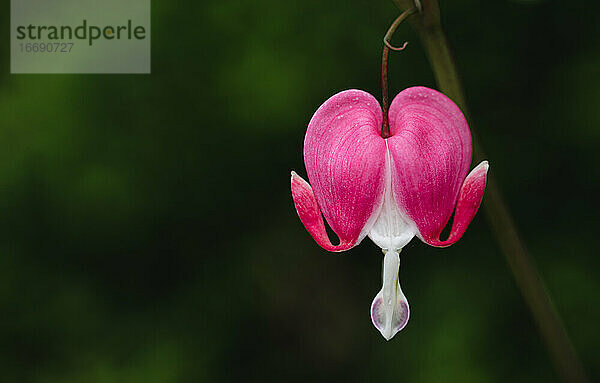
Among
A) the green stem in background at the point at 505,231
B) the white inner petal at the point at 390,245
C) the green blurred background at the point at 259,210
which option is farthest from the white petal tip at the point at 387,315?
the green blurred background at the point at 259,210

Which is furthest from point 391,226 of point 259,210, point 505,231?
point 259,210

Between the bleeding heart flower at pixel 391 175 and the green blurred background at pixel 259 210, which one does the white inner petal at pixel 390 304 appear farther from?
the green blurred background at pixel 259 210

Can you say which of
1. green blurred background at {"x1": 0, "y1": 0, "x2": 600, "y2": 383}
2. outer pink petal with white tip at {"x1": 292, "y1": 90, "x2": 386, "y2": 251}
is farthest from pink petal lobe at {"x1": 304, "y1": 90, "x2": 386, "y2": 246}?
green blurred background at {"x1": 0, "y1": 0, "x2": 600, "y2": 383}

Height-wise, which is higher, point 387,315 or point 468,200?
point 468,200

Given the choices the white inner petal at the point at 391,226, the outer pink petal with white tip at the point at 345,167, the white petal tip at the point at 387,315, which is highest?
the outer pink petal with white tip at the point at 345,167

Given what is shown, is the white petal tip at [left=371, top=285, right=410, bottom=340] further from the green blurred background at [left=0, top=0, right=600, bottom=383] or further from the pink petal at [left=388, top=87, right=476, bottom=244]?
the green blurred background at [left=0, top=0, right=600, bottom=383]

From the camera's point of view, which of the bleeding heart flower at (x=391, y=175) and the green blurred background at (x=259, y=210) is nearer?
the bleeding heart flower at (x=391, y=175)

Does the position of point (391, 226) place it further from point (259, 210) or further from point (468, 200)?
point (259, 210)
